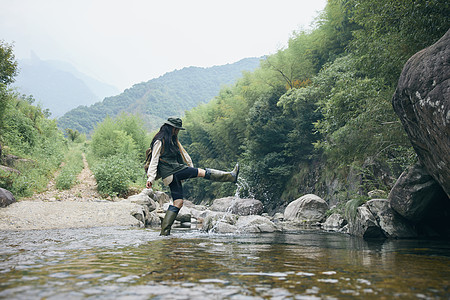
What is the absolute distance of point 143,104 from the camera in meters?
107

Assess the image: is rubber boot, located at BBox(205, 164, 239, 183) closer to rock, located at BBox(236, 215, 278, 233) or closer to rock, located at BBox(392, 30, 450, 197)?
rock, located at BBox(236, 215, 278, 233)

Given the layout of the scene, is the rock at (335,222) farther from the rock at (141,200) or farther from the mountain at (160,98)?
the mountain at (160,98)

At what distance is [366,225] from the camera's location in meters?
7.08

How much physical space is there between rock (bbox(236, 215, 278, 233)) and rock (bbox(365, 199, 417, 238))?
7.97 feet

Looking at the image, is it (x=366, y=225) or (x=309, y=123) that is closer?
(x=366, y=225)

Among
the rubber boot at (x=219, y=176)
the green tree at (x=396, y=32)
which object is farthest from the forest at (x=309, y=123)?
the rubber boot at (x=219, y=176)

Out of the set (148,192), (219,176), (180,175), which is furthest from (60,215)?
(148,192)

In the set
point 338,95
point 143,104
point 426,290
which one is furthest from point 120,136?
point 143,104

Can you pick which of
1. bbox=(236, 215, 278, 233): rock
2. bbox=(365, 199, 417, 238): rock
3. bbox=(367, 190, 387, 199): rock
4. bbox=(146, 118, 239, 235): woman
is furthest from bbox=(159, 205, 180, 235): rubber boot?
bbox=(367, 190, 387, 199): rock

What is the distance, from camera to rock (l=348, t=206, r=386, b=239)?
702cm

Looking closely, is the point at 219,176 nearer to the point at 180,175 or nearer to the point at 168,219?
the point at 180,175

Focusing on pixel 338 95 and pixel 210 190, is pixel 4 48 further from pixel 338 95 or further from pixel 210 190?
pixel 210 190

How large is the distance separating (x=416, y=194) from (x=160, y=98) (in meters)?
110

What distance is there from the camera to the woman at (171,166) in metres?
5.79
